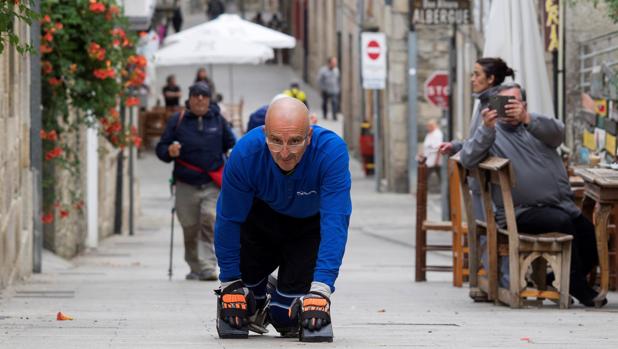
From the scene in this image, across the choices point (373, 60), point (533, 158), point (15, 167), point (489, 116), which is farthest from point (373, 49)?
point (489, 116)

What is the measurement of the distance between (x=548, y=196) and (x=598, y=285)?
1.43 meters

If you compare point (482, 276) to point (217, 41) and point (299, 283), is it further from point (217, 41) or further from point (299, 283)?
point (217, 41)

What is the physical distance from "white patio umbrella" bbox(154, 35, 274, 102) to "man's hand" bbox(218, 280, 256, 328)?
28.4 metres

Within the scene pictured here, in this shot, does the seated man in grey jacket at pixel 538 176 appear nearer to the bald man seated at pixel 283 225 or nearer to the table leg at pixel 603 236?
the table leg at pixel 603 236

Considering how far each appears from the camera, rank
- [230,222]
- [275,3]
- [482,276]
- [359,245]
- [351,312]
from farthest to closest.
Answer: [275,3] < [359,245] < [482,276] < [351,312] < [230,222]

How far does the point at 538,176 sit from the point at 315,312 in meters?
3.71

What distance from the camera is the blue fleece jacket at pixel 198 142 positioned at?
49.2ft

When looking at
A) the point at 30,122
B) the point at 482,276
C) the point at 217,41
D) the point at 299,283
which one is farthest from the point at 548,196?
the point at 217,41

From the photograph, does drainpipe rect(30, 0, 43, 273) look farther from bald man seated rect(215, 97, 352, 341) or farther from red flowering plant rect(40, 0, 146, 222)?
bald man seated rect(215, 97, 352, 341)

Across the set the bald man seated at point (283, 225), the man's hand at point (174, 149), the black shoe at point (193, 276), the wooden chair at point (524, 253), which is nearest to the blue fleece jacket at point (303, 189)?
the bald man seated at point (283, 225)

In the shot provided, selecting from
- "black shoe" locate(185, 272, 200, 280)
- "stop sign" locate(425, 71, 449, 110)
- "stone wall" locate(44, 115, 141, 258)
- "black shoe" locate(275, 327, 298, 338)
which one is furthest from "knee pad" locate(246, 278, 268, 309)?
"stop sign" locate(425, 71, 449, 110)

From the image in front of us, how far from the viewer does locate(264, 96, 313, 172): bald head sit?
299 inches

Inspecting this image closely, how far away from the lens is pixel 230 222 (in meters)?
8.10

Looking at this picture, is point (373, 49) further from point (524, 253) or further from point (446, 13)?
point (524, 253)
